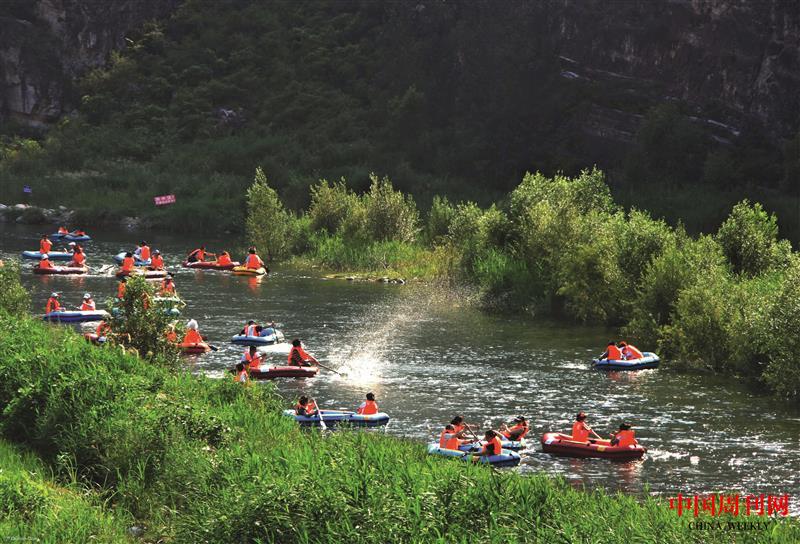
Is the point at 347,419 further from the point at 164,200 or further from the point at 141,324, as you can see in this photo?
the point at 164,200

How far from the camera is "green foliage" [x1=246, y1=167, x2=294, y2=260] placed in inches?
2596

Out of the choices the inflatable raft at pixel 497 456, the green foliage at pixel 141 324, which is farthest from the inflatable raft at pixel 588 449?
the green foliage at pixel 141 324

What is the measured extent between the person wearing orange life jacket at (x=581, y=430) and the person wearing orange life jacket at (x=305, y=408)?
284 inches

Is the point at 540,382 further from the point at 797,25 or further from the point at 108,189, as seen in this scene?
the point at 108,189

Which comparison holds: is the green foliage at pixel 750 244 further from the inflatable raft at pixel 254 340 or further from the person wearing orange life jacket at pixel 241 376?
the person wearing orange life jacket at pixel 241 376

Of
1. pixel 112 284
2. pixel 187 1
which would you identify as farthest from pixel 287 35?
pixel 112 284

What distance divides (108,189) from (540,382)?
211 ft

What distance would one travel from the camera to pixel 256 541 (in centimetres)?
1667

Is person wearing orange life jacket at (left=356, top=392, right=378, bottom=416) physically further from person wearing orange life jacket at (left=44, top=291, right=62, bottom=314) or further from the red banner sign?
the red banner sign

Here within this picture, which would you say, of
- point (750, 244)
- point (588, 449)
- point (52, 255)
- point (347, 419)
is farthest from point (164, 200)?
point (588, 449)

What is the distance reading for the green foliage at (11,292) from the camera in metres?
36.8

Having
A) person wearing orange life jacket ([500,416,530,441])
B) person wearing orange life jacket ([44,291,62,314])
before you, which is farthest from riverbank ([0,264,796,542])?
person wearing orange life jacket ([44,291,62,314])

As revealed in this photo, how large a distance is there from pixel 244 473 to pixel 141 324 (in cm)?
1289

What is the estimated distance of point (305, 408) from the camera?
2977 centimetres
